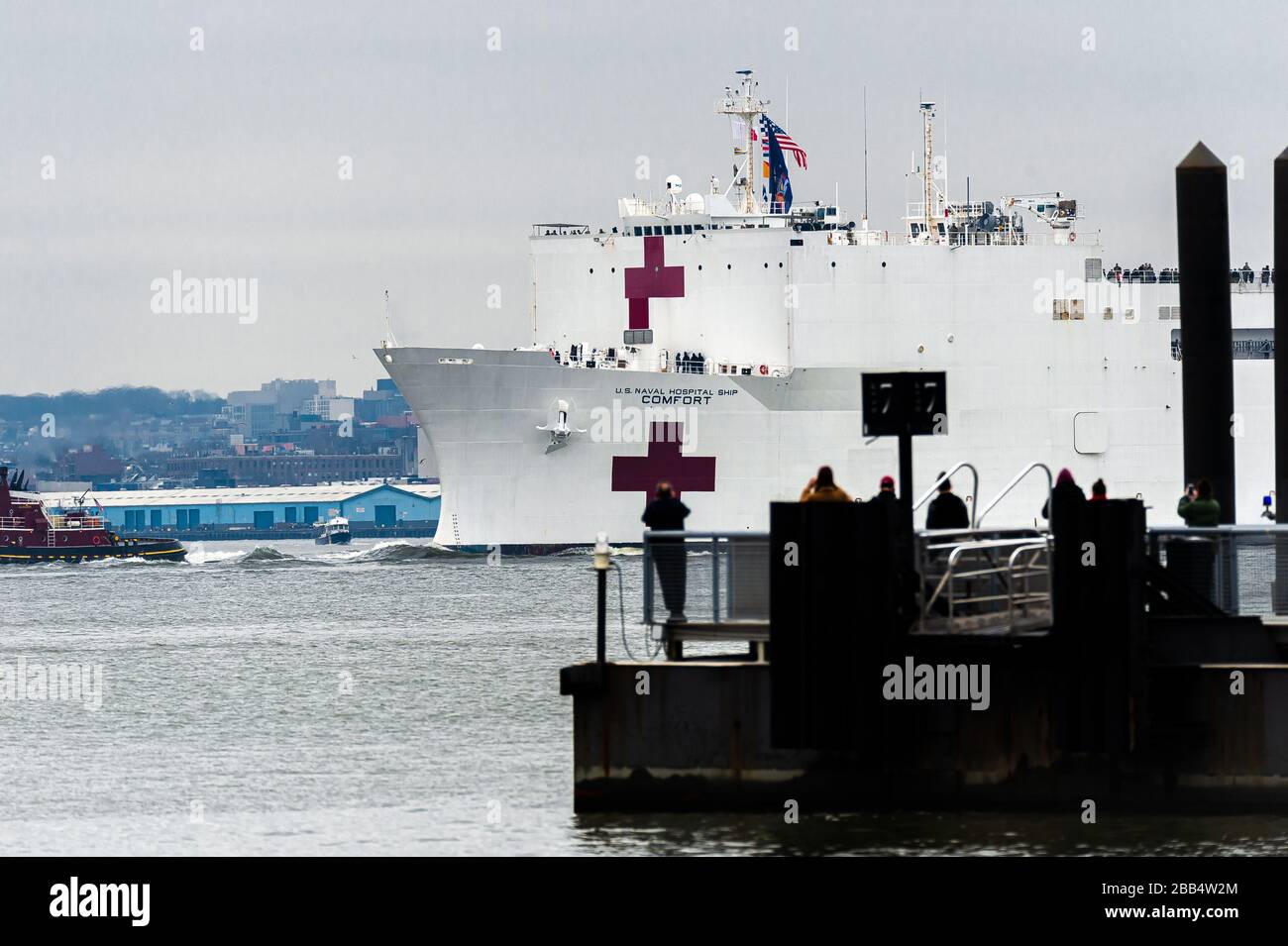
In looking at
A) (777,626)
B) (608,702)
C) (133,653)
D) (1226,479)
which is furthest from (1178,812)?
(133,653)

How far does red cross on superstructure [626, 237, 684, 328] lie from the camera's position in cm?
4497

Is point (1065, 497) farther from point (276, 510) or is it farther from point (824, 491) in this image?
point (276, 510)

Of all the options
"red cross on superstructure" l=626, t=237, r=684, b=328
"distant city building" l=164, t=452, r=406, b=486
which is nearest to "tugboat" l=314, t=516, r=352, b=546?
"distant city building" l=164, t=452, r=406, b=486

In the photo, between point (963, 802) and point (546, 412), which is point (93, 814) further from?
point (546, 412)

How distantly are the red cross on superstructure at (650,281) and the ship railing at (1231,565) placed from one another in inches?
1284

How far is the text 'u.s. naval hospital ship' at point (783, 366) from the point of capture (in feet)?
141

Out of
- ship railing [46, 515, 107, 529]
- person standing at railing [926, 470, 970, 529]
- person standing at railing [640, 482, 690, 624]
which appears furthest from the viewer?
ship railing [46, 515, 107, 529]

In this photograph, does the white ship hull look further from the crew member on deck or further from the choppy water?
the crew member on deck

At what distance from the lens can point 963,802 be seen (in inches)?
462

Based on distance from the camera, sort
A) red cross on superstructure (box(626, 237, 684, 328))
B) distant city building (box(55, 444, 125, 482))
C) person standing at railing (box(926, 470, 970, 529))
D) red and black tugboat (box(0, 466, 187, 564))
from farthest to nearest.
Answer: distant city building (box(55, 444, 125, 482))
red and black tugboat (box(0, 466, 187, 564))
red cross on superstructure (box(626, 237, 684, 328))
person standing at railing (box(926, 470, 970, 529))

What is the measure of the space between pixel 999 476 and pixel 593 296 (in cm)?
915

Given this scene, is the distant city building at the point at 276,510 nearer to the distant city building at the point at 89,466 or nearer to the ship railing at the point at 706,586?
the distant city building at the point at 89,466

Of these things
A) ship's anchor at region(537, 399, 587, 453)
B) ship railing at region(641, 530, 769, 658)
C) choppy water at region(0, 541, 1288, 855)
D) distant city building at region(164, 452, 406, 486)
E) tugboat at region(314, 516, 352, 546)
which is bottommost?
choppy water at region(0, 541, 1288, 855)

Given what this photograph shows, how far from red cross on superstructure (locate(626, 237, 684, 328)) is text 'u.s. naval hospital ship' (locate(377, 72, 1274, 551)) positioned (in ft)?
0.15
